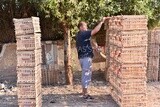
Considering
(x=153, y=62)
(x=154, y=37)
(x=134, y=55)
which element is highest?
(x=134, y=55)

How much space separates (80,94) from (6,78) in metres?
3.22

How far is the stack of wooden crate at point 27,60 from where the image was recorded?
834 centimetres

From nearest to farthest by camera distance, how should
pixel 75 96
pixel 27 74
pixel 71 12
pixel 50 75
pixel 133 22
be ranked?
pixel 133 22
pixel 27 74
pixel 75 96
pixel 71 12
pixel 50 75

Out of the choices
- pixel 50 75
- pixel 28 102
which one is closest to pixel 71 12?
pixel 50 75

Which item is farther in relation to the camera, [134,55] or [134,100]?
[134,100]

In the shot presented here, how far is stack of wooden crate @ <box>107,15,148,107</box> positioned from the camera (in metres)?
8.22

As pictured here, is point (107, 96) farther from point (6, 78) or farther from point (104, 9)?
point (6, 78)

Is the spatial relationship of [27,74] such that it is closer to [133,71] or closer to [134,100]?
[133,71]

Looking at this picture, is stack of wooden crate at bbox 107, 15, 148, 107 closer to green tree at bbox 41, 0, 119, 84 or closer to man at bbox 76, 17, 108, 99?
man at bbox 76, 17, 108, 99

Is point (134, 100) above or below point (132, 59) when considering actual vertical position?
below

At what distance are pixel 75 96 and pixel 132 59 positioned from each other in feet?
8.03

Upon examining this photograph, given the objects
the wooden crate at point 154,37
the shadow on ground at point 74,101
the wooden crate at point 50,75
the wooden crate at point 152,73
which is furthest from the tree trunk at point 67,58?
the wooden crate at point 154,37

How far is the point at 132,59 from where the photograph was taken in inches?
328

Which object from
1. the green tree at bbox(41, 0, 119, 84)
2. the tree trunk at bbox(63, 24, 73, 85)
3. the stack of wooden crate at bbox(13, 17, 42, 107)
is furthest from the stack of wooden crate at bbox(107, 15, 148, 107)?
the tree trunk at bbox(63, 24, 73, 85)
